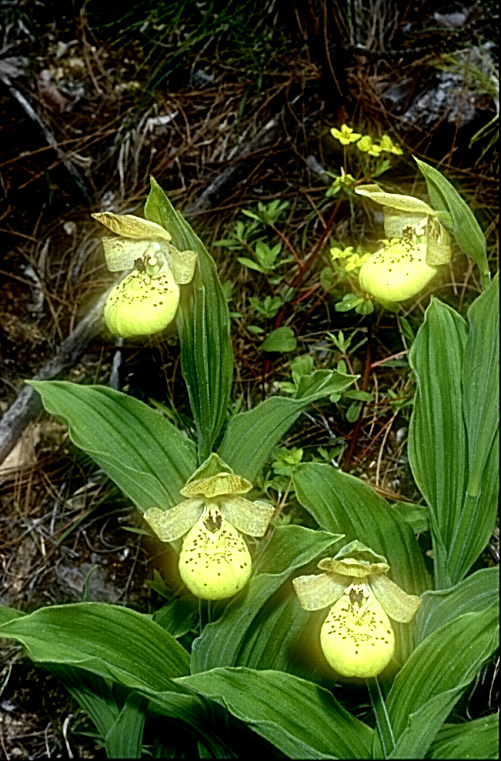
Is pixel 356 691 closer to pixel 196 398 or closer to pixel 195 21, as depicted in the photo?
pixel 196 398

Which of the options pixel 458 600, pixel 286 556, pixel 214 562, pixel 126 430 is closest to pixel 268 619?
pixel 286 556

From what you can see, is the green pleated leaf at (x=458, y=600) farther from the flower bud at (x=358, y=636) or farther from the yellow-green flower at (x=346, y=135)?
the yellow-green flower at (x=346, y=135)

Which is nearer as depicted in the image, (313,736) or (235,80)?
(313,736)

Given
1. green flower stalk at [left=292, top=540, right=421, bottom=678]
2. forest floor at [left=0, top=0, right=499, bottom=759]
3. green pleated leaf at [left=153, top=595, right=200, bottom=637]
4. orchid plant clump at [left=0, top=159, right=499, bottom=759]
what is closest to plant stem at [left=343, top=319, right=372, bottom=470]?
forest floor at [left=0, top=0, right=499, bottom=759]

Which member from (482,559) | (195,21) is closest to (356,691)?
(482,559)

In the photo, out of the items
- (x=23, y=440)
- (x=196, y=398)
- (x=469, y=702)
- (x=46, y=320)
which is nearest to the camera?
(x=196, y=398)

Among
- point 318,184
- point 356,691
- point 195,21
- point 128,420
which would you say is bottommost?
point 356,691

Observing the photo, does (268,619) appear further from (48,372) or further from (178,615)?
(48,372)
